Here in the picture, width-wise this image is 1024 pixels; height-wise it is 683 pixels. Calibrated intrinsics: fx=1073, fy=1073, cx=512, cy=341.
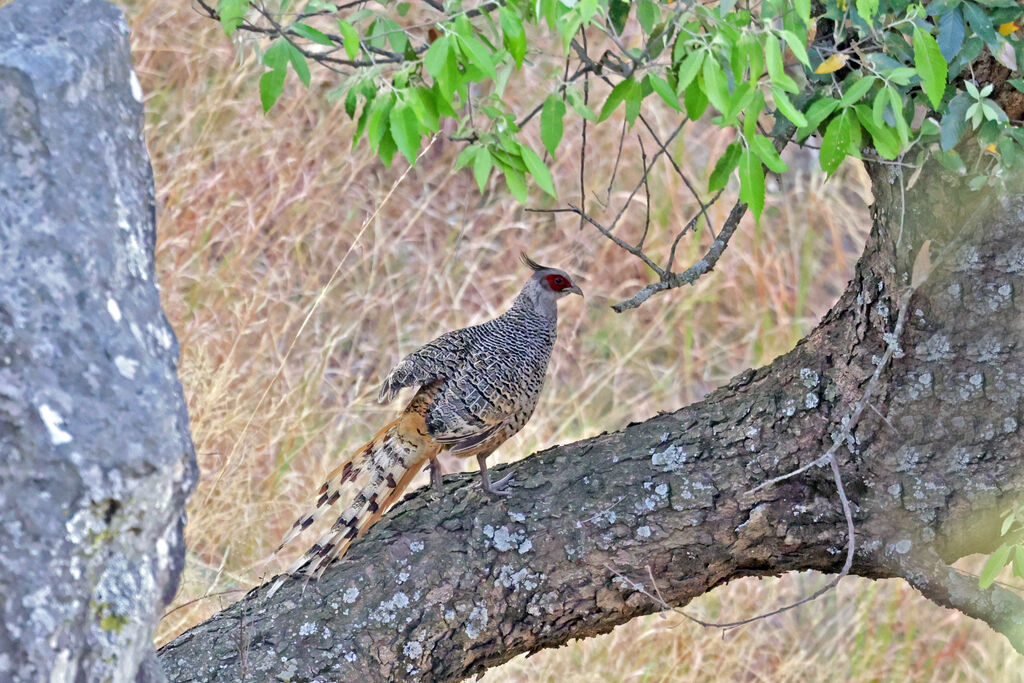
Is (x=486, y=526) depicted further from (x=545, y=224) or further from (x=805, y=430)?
(x=545, y=224)

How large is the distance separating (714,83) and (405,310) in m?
4.00

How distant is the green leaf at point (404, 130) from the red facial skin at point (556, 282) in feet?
5.05

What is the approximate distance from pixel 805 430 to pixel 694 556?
39 centimetres

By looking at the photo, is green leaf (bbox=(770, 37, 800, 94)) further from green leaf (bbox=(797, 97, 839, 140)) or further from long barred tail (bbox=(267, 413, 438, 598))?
long barred tail (bbox=(267, 413, 438, 598))

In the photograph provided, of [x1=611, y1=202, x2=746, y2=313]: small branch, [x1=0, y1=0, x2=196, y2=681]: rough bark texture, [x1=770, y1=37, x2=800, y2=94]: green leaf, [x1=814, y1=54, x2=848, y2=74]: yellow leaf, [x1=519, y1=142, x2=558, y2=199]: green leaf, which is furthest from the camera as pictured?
[x1=611, y1=202, x2=746, y2=313]: small branch

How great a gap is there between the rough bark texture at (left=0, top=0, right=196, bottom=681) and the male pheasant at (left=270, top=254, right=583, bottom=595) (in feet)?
3.65

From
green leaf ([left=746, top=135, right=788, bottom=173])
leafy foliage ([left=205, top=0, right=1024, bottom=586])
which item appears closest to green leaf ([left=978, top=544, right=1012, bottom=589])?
leafy foliage ([left=205, top=0, right=1024, bottom=586])

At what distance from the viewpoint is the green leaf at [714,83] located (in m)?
1.73

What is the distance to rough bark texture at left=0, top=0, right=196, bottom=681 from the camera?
1.39m

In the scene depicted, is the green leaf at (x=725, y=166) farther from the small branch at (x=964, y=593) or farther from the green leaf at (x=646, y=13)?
the small branch at (x=964, y=593)

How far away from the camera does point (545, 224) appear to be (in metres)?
5.99

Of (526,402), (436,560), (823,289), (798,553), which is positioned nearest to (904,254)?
(798,553)

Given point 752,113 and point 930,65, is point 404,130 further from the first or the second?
point 930,65

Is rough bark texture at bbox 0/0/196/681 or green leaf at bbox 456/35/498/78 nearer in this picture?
rough bark texture at bbox 0/0/196/681
